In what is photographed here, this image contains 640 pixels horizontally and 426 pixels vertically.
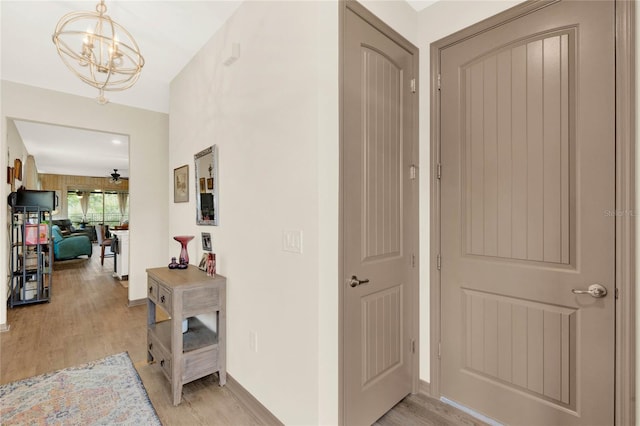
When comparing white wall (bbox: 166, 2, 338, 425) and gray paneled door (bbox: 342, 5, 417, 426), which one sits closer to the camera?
white wall (bbox: 166, 2, 338, 425)

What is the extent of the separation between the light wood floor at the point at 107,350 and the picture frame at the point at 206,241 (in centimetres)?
101

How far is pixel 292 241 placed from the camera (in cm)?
166

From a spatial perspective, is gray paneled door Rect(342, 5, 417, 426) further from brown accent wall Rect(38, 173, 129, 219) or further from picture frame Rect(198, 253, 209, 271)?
brown accent wall Rect(38, 173, 129, 219)

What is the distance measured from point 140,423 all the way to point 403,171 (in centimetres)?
228

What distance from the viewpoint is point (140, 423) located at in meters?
1.84

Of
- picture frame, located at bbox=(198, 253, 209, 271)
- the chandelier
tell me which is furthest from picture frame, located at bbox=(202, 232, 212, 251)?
the chandelier

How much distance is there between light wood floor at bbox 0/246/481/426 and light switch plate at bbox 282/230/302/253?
3.68 ft

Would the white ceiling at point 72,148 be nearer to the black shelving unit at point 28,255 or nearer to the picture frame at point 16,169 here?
the picture frame at point 16,169

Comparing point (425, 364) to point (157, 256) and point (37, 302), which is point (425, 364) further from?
point (37, 302)

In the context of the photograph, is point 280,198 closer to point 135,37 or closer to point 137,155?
point 135,37

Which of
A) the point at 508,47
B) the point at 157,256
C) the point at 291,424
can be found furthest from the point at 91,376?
the point at 508,47

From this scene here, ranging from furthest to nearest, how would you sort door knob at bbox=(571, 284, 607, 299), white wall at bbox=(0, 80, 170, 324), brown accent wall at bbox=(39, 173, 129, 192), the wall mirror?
1. brown accent wall at bbox=(39, 173, 129, 192)
2. white wall at bbox=(0, 80, 170, 324)
3. the wall mirror
4. door knob at bbox=(571, 284, 607, 299)

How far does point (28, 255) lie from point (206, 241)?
12.6ft

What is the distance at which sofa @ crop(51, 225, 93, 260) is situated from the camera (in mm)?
7383
